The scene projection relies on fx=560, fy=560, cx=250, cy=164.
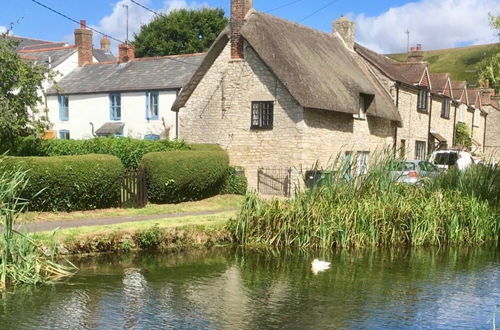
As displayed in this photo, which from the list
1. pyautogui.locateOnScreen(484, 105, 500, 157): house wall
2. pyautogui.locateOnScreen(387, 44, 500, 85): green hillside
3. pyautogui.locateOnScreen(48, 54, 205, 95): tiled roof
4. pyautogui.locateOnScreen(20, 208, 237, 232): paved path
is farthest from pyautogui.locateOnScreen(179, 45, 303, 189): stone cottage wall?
pyautogui.locateOnScreen(387, 44, 500, 85): green hillside

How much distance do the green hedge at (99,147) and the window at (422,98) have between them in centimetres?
2016

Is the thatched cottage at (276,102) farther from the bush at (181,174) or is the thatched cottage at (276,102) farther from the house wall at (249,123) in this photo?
the bush at (181,174)

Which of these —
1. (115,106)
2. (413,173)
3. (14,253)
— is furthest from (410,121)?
(14,253)

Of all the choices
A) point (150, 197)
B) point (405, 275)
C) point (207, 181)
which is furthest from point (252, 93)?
point (405, 275)

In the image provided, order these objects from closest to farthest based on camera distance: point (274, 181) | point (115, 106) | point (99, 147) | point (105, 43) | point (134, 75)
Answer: point (99, 147), point (274, 181), point (115, 106), point (134, 75), point (105, 43)

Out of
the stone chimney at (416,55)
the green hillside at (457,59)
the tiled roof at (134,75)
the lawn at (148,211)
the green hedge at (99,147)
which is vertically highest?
the green hillside at (457,59)

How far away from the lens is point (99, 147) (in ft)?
69.4

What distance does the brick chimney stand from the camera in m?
42.9

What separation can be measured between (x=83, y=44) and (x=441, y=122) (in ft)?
90.1

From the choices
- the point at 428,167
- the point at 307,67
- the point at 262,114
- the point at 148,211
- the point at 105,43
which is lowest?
the point at 148,211

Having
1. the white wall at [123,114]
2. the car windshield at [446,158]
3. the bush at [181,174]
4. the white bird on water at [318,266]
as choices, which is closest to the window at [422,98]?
the car windshield at [446,158]

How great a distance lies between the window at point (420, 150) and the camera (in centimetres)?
3619

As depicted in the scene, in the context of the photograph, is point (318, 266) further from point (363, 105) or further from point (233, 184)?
point (363, 105)

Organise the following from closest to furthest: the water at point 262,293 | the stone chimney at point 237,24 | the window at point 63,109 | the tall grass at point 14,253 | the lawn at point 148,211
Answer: the water at point 262,293
the tall grass at point 14,253
the lawn at point 148,211
the stone chimney at point 237,24
the window at point 63,109
